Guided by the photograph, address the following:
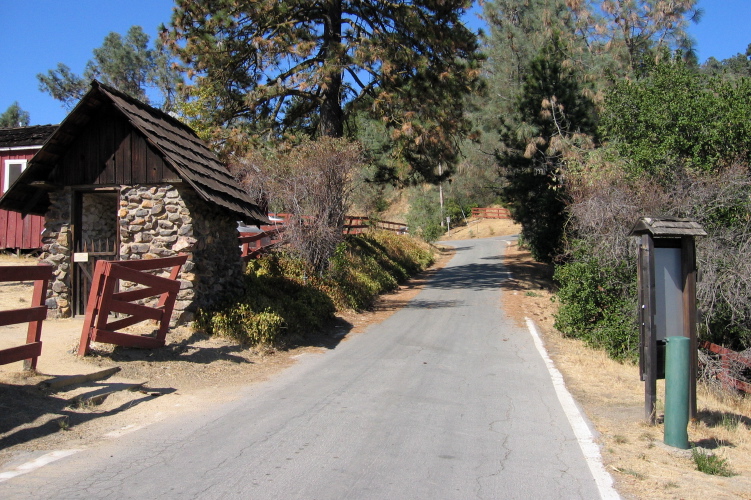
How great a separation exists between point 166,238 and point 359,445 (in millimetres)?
6514

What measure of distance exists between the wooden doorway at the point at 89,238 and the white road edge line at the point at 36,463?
6540 millimetres

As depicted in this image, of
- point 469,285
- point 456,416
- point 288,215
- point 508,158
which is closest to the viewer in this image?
point 456,416

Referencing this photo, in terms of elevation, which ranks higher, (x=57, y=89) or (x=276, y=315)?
(x=57, y=89)

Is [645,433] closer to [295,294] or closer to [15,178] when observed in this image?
[295,294]

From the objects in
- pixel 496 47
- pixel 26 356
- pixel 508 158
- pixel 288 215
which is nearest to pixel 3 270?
pixel 26 356

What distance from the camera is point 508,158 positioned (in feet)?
85.6

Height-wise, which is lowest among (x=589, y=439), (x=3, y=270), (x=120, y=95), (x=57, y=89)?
(x=589, y=439)

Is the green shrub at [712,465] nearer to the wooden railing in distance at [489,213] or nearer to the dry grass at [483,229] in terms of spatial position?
the dry grass at [483,229]

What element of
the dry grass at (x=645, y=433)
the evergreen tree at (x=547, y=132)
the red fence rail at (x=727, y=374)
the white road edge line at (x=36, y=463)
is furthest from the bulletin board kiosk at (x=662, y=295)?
the evergreen tree at (x=547, y=132)

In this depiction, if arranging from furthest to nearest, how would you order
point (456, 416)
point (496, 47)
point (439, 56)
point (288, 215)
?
1. point (496, 47)
2. point (439, 56)
3. point (288, 215)
4. point (456, 416)

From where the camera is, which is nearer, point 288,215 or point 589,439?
point 589,439

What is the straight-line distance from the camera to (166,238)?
1092 cm

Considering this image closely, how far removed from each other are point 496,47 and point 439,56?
16.7 m

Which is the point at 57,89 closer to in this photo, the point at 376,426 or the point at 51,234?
the point at 51,234
